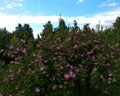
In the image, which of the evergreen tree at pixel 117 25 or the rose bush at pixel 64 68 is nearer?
the rose bush at pixel 64 68

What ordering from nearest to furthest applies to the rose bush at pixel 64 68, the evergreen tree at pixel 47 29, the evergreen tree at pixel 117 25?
the rose bush at pixel 64 68
the evergreen tree at pixel 47 29
the evergreen tree at pixel 117 25

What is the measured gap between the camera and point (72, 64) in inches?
340

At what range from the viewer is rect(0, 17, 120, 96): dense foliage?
317 inches

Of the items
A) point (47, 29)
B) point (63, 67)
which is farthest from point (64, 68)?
point (47, 29)

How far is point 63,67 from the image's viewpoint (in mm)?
8172

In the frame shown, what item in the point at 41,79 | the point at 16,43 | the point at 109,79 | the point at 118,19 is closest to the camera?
the point at 41,79

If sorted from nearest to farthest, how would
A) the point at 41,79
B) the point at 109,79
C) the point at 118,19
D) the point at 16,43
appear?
the point at 41,79 < the point at 109,79 < the point at 16,43 < the point at 118,19

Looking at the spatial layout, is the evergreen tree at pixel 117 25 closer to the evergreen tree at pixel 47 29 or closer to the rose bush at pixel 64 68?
the evergreen tree at pixel 47 29

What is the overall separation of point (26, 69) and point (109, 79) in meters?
1.79

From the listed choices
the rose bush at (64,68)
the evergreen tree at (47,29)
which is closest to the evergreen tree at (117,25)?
the evergreen tree at (47,29)

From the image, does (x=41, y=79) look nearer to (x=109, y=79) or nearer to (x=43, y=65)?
(x=43, y=65)

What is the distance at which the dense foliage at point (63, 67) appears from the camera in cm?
806

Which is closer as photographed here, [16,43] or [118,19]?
[16,43]

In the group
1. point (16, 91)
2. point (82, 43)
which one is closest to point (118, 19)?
point (82, 43)
